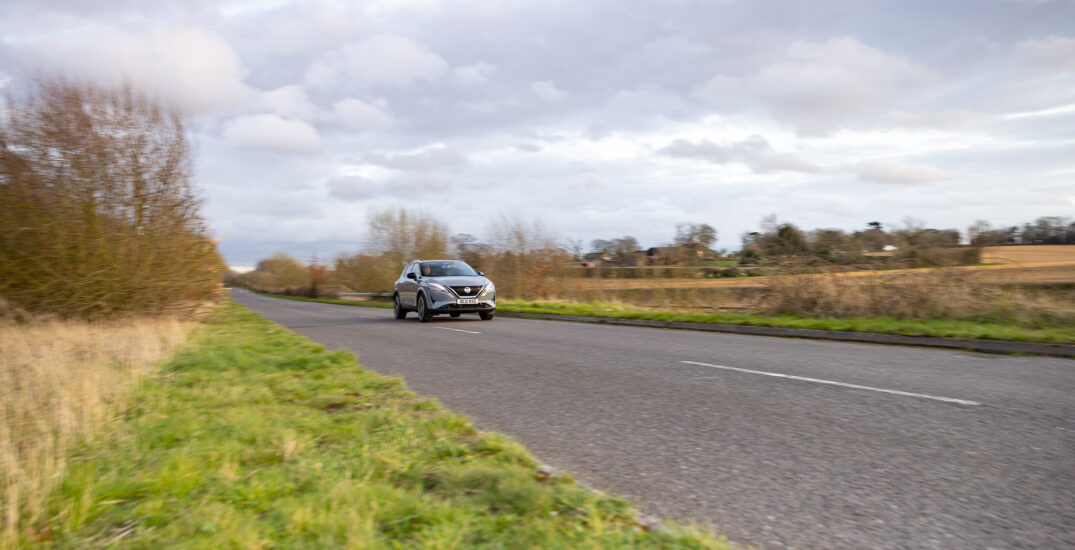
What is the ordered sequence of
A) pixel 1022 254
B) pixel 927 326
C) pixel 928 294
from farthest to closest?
pixel 1022 254 → pixel 928 294 → pixel 927 326

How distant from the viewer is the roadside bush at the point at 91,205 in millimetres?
13570

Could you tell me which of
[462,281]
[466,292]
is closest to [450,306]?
[466,292]

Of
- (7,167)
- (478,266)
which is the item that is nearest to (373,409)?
(7,167)

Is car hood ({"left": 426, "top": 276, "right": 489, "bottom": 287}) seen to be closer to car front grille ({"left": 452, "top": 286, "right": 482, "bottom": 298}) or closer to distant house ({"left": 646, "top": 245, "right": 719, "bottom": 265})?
car front grille ({"left": 452, "top": 286, "right": 482, "bottom": 298})

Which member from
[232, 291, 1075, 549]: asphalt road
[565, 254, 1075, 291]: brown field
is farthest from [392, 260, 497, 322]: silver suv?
[232, 291, 1075, 549]: asphalt road

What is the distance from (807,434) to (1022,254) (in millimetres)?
15605

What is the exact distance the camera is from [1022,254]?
53.3ft

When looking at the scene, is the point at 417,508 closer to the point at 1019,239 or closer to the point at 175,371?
the point at 175,371

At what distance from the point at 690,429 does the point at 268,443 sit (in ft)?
10.2

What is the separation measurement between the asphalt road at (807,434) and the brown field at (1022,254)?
25.6 feet

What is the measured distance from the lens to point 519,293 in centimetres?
3131

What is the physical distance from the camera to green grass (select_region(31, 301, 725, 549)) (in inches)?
110

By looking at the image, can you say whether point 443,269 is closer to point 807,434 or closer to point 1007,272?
point 1007,272

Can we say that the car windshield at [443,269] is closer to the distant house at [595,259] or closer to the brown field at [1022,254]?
the distant house at [595,259]
